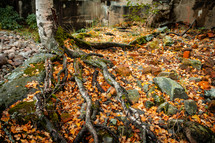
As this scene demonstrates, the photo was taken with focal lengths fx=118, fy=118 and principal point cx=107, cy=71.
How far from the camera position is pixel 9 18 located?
7938mm

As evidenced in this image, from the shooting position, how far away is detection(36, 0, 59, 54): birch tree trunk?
148 inches

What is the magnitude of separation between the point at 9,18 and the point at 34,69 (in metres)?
7.38

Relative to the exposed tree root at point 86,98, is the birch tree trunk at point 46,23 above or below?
above

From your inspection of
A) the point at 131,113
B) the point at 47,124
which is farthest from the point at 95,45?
the point at 47,124

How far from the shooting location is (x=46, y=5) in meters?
3.75

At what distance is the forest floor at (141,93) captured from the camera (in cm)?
229

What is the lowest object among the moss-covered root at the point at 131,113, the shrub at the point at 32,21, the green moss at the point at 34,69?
the moss-covered root at the point at 131,113

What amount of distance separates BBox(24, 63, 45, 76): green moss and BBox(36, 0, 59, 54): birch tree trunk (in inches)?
31.3

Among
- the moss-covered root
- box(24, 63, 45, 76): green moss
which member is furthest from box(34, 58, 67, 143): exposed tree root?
the moss-covered root

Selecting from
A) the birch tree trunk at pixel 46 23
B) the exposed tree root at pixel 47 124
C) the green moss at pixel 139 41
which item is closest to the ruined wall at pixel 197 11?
the green moss at pixel 139 41

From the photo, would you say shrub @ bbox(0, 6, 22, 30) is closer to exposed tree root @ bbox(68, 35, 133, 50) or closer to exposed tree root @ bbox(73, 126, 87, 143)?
exposed tree root @ bbox(68, 35, 133, 50)

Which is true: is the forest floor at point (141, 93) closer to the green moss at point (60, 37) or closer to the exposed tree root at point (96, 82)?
the exposed tree root at point (96, 82)

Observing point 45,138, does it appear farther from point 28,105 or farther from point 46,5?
point 46,5

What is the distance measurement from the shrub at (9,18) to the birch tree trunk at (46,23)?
550cm
